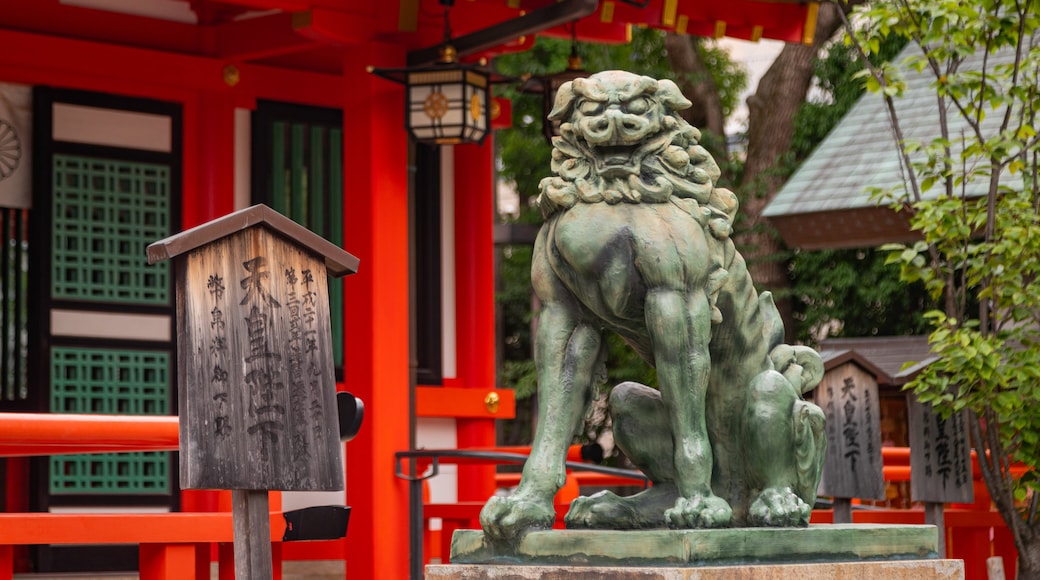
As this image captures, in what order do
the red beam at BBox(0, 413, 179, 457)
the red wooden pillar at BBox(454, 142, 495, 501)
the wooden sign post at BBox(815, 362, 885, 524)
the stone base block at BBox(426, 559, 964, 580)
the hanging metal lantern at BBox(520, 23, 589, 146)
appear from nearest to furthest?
the stone base block at BBox(426, 559, 964, 580), the red beam at BBox(0, 413, 179, 457), the wooden sign post at BBox(815, 362, 885, 524), the hanging metal lantern at BBox(520, 23, 589, 146), the red wooden pillar at BBox(454, 142, 495, 501)

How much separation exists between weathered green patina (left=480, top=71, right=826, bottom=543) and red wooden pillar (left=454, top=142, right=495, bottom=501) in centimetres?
620

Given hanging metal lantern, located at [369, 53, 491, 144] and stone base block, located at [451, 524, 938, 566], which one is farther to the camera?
hanging metal lantern, located at [369, 53, 491, 144]

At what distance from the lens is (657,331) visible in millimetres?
3807

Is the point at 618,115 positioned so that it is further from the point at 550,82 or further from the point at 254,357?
the point at 550,82

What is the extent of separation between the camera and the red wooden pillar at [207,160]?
31.0 ft

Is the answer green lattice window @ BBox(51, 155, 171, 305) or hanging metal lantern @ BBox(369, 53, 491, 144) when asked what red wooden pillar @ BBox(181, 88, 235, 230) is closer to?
green lattice window @ BBox(51, 155, 171, 305)

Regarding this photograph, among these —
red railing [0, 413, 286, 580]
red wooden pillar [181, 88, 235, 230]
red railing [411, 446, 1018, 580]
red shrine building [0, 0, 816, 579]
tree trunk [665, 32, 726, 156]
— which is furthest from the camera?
tree trunk [665, 32, 726, 156]

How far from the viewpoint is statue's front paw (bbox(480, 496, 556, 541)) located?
12.1 feet

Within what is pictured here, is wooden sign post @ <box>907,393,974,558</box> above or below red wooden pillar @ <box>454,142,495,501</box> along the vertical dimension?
below

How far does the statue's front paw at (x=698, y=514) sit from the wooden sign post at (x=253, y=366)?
96 cm

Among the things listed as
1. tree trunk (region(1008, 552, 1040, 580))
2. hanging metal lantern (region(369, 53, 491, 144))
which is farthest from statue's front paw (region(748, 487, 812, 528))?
hanging metal lantern (region(369, 53, 491, 144))

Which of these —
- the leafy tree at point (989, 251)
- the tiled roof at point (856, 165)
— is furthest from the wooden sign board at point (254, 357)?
the tiled roof at point (856, 165)

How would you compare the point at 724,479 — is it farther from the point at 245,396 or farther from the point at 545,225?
the point at 245,396

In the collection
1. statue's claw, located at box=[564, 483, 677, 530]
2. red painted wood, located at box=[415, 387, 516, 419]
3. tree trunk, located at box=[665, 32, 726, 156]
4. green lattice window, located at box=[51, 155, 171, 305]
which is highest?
tree trunk, located at box=[665, 32, 726, 156]
